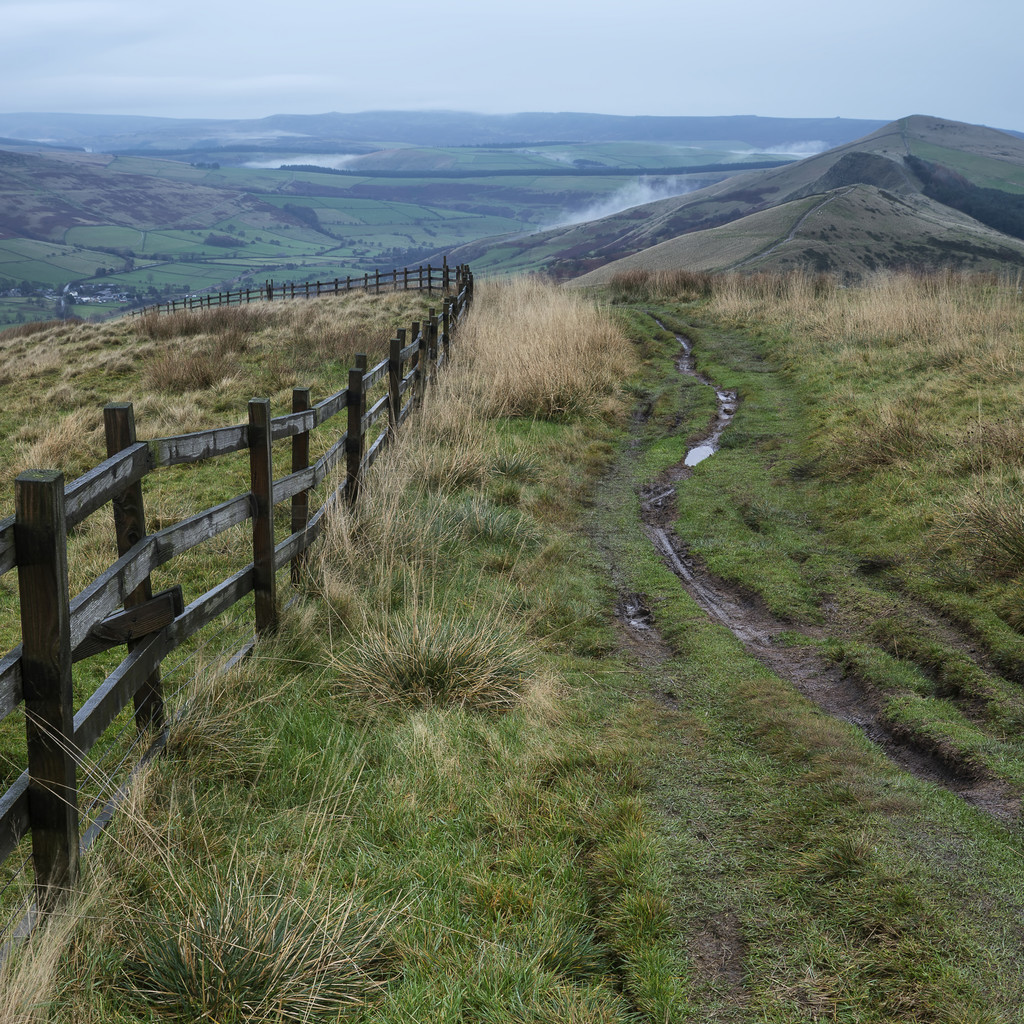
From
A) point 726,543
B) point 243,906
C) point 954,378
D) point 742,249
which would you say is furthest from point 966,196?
point 243,906

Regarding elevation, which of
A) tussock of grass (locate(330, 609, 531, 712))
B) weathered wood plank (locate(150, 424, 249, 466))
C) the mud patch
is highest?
weathered wood plank (locate(150, 424, 249, 466))

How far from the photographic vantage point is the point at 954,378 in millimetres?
10586

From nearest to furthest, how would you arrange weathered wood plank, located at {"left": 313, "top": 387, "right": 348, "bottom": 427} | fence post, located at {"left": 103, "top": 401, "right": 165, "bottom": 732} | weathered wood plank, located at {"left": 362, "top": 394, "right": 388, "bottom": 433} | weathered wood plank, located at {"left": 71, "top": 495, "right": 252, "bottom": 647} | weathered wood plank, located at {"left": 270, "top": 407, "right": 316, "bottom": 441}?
weathered wood plank, located at {"left": 71, "top": 495, "right": 252, "bottom": 647}, fence post, located at {"left": 103, "top": 401, "right": 165, "bottom": 732}, weathered wood plank, located at {"left": 270, "top": 407, "right": 316, "bottom": 441}, weathered wood plank, located at {"left": 313, "top": 387, "right": 348, "bottom": 427}, weathered wood plank, located at {"left": 362, "top": 394, "right": 388, "bottom": 433}

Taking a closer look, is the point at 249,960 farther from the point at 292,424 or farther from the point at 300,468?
the point at 300,468

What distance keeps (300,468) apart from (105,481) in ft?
8.18

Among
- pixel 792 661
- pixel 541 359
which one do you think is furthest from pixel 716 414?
pixel 792 661

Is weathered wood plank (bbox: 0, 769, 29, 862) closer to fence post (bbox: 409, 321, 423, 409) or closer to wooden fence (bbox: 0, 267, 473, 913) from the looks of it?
wooden fence (bbox: 0, 267, 473, 913)

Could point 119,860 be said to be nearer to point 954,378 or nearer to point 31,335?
point 954,378

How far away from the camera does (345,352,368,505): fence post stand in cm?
657

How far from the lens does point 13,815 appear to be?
100 inches

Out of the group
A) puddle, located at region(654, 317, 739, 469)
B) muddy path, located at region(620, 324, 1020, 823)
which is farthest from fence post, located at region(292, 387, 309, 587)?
puddle, located at region(654, 317, 739, 469)

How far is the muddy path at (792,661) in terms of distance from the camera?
12.5 ft

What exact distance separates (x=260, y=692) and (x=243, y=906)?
1.72m

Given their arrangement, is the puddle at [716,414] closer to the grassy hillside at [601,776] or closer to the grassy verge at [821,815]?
the grassy hillside at [601,776]
